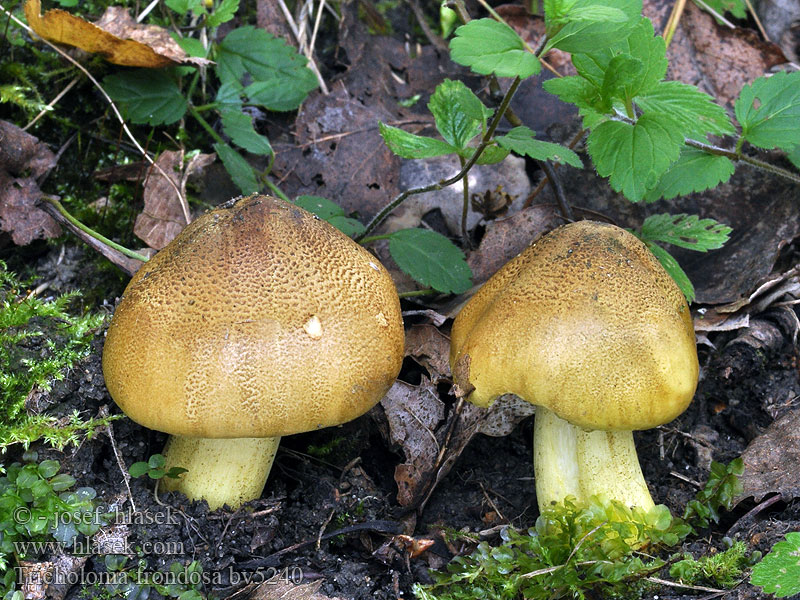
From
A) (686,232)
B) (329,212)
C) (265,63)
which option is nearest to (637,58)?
(686,232)

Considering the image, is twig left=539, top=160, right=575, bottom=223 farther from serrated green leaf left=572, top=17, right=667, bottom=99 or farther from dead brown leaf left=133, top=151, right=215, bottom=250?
dead brown leaf left=133, top=151, right=215, bottom=250

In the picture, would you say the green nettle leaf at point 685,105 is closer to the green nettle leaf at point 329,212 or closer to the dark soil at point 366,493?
the dark soil at point 366,493

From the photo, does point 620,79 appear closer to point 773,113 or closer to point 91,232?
point 773,113

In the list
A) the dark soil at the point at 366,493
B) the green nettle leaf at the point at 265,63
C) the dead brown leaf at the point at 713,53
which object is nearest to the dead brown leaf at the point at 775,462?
the dark soil at the point at 366,493

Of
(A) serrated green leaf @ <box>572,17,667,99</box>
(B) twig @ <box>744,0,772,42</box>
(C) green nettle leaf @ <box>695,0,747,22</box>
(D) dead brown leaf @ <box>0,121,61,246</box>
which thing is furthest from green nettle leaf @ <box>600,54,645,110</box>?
(D) dead brown leaf @ <box>0,121,61,246</box>

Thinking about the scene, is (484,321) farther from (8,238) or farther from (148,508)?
(8,238)
